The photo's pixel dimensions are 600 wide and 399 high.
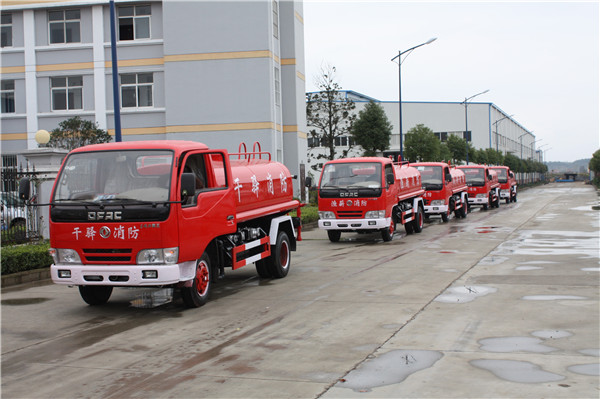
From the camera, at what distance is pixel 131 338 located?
794 cm

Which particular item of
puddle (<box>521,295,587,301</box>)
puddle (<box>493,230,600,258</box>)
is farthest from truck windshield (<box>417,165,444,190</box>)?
puddle (<box>521,295,587,301</box>)

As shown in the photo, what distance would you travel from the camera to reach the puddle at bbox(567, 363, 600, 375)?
19.7 feet

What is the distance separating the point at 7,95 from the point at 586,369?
111 ft

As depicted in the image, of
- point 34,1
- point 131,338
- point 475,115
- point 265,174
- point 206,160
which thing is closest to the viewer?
point 131,338

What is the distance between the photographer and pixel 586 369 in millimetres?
6105

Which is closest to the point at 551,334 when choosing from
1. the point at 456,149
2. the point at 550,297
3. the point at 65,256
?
the point at 550,297

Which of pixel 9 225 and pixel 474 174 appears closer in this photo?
pixel 9 225

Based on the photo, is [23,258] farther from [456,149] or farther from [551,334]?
[456,149]

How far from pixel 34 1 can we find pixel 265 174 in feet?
83.6

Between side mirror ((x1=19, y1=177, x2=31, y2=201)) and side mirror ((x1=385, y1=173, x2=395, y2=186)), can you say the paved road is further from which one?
side mirror ((x1=385, y1=173, x2=395, y2=186))

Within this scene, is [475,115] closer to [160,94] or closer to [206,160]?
[160,94]

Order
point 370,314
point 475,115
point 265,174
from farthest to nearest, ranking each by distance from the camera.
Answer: point 475,115, point 265,174, point 370,314

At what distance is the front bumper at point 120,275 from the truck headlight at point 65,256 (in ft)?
0.24

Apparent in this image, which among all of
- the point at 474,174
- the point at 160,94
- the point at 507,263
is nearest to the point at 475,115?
the point at 474,174
